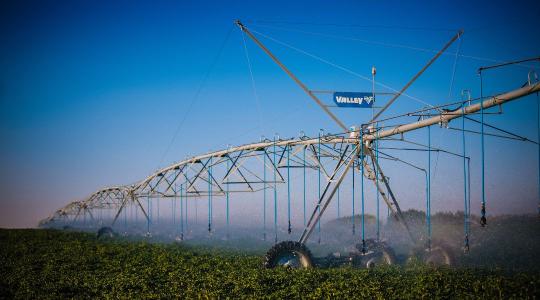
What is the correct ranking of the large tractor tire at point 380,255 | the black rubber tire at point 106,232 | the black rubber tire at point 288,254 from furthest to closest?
the black rubber tire at point 106,232 < the large tractor tire at point 380,255 < the black rubber tire at point 288,254

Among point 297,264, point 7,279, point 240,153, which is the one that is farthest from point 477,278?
point 7,279

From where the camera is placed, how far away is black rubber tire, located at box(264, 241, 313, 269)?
15.7 m

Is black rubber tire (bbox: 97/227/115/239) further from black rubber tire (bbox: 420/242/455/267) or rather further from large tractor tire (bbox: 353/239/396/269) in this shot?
black rubber tire (bbox: 420/242/455/267)

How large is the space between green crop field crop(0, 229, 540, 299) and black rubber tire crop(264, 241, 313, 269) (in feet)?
2.59

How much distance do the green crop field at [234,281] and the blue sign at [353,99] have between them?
549 cm

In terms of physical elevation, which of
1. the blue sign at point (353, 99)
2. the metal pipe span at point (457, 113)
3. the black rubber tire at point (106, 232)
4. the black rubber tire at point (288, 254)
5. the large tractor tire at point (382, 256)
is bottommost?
the black rubber tire at point (106, 232)

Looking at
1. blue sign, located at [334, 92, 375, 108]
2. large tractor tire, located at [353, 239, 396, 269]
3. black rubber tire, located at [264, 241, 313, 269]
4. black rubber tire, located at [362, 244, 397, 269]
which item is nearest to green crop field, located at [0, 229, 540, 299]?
black rubber tire, located at [264, 241, 313, 269]

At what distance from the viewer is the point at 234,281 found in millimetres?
13531

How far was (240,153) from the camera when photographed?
22.3m

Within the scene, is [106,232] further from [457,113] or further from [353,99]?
[457,113]

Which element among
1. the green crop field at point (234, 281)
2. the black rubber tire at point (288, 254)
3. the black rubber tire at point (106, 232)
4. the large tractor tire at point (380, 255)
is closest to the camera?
the green crop field at point (234, 281)

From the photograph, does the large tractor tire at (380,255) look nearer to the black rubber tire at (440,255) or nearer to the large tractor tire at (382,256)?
the large tractor tire at (382,256)

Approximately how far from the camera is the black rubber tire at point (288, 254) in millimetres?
15740

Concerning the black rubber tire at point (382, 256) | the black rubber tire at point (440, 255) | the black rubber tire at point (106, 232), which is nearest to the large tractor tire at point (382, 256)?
the black rubber tire at point (382, 256)
